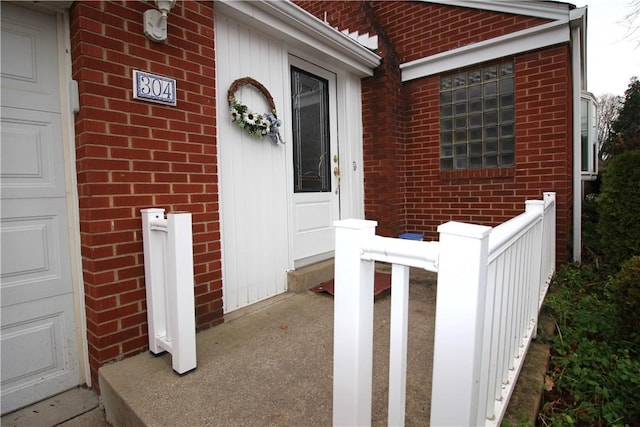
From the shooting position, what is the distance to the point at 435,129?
13.9 ft

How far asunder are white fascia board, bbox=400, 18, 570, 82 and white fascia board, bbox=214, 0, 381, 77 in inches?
25.0

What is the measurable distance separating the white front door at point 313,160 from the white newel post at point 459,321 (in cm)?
251

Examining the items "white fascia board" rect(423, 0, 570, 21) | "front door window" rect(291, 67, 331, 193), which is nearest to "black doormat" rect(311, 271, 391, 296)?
"front door window" rect(291, 67, 331, 193)

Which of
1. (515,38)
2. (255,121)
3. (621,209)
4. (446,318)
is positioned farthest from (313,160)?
(621,209)

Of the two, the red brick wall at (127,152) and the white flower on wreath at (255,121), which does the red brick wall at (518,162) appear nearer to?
the white flower on wreath at (255,121)

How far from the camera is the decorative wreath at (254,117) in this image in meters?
2.69

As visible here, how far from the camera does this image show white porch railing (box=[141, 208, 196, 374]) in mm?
1761

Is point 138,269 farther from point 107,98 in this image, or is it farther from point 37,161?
point 107,98

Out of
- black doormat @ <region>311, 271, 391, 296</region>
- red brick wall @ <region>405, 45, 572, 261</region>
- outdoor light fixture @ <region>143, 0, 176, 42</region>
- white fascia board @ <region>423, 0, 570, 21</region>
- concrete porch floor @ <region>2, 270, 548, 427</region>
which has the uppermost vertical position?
white fascia board @ <region>423, 0, 570, 21</region>

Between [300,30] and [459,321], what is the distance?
3.06 meters

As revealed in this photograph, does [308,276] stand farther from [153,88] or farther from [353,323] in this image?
[353,323]

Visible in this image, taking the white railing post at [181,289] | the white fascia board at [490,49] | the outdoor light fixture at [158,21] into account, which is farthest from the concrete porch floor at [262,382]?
the white fascia board at [490,49]

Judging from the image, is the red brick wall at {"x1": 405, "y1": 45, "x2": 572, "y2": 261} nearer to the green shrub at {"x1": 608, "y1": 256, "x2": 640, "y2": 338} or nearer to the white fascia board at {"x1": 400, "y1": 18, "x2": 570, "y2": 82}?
the white fascia board at {"x1": 400, "y1": 18, "x2": 570, "y2": 82}

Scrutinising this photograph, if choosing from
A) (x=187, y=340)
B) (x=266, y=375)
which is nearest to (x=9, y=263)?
(x=187, y=340)
